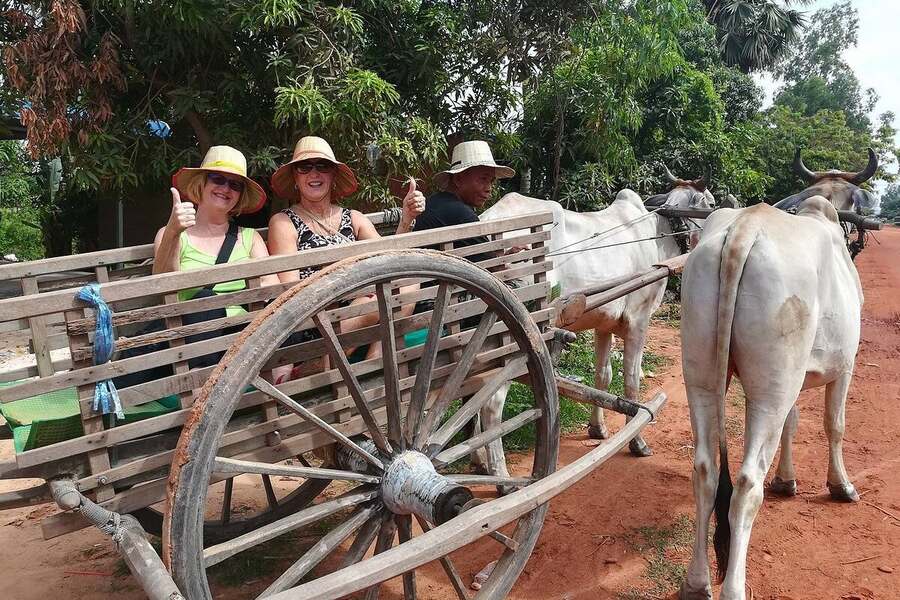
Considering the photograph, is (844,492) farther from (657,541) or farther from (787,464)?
(657,541)

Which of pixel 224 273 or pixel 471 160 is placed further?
pixel 471 160

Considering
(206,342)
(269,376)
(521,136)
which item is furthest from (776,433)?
(521,136)

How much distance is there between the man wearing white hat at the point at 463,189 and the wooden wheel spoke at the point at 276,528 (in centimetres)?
159

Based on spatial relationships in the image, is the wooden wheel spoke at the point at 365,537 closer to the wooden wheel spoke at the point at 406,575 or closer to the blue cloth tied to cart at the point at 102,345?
the wooden wheel spoke at the point at 406,575

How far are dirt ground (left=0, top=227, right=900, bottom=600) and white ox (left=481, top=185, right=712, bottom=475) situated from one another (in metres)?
0.63

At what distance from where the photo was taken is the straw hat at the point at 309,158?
2982 millimetres

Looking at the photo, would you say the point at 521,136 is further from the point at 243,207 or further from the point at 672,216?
the point at 243,207

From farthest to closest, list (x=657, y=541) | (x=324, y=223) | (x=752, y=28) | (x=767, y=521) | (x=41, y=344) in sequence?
(x=752, y=28) → (x=767, y=521) → (x=657, y=541) → (x=324, y=223) → (x=41, y=344)

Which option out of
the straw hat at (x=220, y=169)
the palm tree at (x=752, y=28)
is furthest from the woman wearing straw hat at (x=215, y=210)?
the palm tree at (x=752, y=28)

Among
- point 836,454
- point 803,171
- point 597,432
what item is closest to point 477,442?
point 836,454

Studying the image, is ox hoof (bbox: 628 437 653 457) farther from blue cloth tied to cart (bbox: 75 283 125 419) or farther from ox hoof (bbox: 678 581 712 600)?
blue cloth tied to cart (bbox: 75 283 125 419)

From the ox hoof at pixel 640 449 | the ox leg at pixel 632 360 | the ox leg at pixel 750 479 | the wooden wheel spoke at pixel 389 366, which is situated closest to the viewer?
the wooden wheel spoke at pixel 389 366

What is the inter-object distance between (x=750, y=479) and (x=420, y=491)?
5.37 feet

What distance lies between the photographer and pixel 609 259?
473 cm
